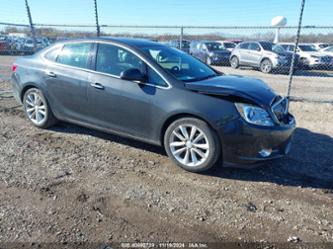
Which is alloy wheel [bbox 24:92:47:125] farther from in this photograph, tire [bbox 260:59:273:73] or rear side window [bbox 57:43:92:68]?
tire [bbox 260:59:273:73]

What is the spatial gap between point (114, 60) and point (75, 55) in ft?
2.67

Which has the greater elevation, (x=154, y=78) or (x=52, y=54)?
(x=52, y=54)

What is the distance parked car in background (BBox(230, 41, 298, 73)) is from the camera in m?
17.1

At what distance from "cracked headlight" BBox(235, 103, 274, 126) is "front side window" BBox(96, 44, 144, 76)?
1.55m

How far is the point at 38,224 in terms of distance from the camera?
321 cm

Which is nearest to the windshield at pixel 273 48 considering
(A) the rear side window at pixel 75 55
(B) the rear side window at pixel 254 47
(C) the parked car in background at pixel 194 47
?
(B) the rear side window at pixel 254 47

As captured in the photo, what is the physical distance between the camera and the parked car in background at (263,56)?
A: 56.1ft

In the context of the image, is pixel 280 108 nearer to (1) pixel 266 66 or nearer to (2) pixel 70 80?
(2) pixel 70 80

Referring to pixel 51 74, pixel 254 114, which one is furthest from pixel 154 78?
pixel 51 74

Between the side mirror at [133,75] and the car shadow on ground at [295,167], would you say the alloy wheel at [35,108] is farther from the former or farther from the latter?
the side mirror at [133,75]

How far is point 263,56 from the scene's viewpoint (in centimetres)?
1762

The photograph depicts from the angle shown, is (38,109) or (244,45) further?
(244,45)

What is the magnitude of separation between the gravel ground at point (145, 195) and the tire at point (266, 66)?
12468mm

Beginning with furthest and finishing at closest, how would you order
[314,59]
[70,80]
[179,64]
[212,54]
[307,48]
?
[212,54] < [307,48] < [314,59] < [70,80] < [179,64]
